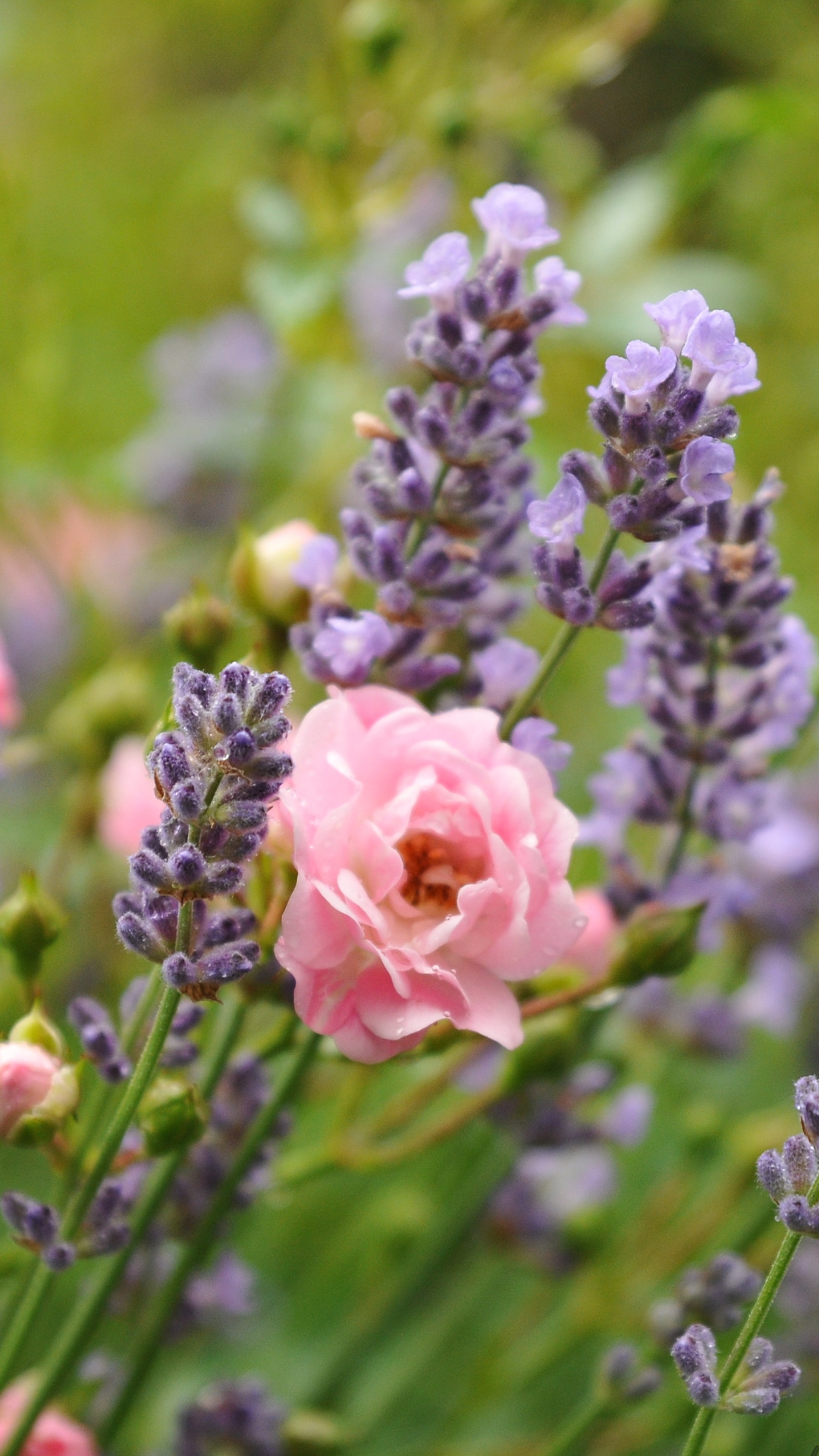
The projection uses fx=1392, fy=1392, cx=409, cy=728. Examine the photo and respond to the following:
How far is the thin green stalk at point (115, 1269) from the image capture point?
0.30 meters

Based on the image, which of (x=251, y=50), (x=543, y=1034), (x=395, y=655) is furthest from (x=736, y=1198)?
(x=251, y=50)

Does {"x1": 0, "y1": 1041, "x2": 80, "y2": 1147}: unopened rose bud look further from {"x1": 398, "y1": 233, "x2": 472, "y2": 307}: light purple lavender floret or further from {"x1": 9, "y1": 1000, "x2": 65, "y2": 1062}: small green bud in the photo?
{"x1": 398, "y1": 233, "x2": 472, "y2": 307}: light purple lavender floret

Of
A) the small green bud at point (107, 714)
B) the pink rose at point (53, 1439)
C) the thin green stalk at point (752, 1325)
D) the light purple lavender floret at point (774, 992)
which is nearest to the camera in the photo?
the thin green stalk at point (752, 1325)

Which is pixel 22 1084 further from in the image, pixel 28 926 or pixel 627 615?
pixel 627 615

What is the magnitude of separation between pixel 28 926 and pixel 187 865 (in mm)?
86

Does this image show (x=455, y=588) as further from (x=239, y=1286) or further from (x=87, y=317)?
(x=87, y=317)

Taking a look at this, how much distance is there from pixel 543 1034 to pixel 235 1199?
87 millimetres

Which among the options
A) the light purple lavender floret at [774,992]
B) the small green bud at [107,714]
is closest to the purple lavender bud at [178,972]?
the small green bud at [107,714]

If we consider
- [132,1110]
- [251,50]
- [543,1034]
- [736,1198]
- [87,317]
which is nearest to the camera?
[132,1110]

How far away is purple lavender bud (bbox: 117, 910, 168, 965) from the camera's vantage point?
0.80 feet

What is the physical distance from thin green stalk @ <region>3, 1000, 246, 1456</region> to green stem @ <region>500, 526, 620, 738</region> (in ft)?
0.29

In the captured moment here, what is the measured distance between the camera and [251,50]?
138cm

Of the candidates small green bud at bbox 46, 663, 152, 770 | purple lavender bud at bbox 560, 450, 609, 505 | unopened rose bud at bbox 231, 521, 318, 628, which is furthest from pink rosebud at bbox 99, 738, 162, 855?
purple lavender bud at bbox 560, 450, 609, 505

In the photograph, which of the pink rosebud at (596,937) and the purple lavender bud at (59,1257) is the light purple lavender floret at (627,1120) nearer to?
the pink rosebud at (596,937)
